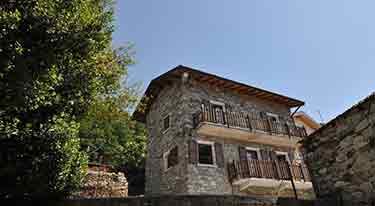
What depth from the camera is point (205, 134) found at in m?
12.8

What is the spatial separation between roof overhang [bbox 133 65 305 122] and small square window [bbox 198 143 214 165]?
3.79m

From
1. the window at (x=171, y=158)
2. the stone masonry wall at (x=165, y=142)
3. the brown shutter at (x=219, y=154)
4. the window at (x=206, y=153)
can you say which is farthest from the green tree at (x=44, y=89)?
the brown shutter at (x=219, y=154)

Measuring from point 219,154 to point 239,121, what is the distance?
6.95 ft

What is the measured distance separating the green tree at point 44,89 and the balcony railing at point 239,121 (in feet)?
21.2

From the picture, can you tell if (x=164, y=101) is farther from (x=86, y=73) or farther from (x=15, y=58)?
(x=15, y=58)

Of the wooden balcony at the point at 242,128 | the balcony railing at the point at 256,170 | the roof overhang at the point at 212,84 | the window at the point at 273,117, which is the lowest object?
the balcony railing at the point at 256,170

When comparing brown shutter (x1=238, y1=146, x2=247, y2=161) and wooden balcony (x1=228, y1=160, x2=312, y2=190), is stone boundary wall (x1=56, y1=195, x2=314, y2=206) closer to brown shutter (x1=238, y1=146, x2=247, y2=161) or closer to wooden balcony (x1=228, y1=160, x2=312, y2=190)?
wooden balcony (x1=228, y1=160, x2=312, y2=190)

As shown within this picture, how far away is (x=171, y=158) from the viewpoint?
43.7 ft

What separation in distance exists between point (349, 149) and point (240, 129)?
8.08 m

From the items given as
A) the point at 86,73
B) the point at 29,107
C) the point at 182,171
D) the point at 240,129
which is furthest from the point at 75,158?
the point at 240,129

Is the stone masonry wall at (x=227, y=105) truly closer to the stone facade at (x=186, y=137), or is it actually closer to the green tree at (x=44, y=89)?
the stone facade at (x=186, y=137)

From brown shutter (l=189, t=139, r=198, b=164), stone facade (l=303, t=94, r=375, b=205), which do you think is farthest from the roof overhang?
stone facade (l=303, t=94, r=375, b=205)

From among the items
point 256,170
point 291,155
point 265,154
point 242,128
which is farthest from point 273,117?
point 256,170

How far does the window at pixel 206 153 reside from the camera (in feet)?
40.2
